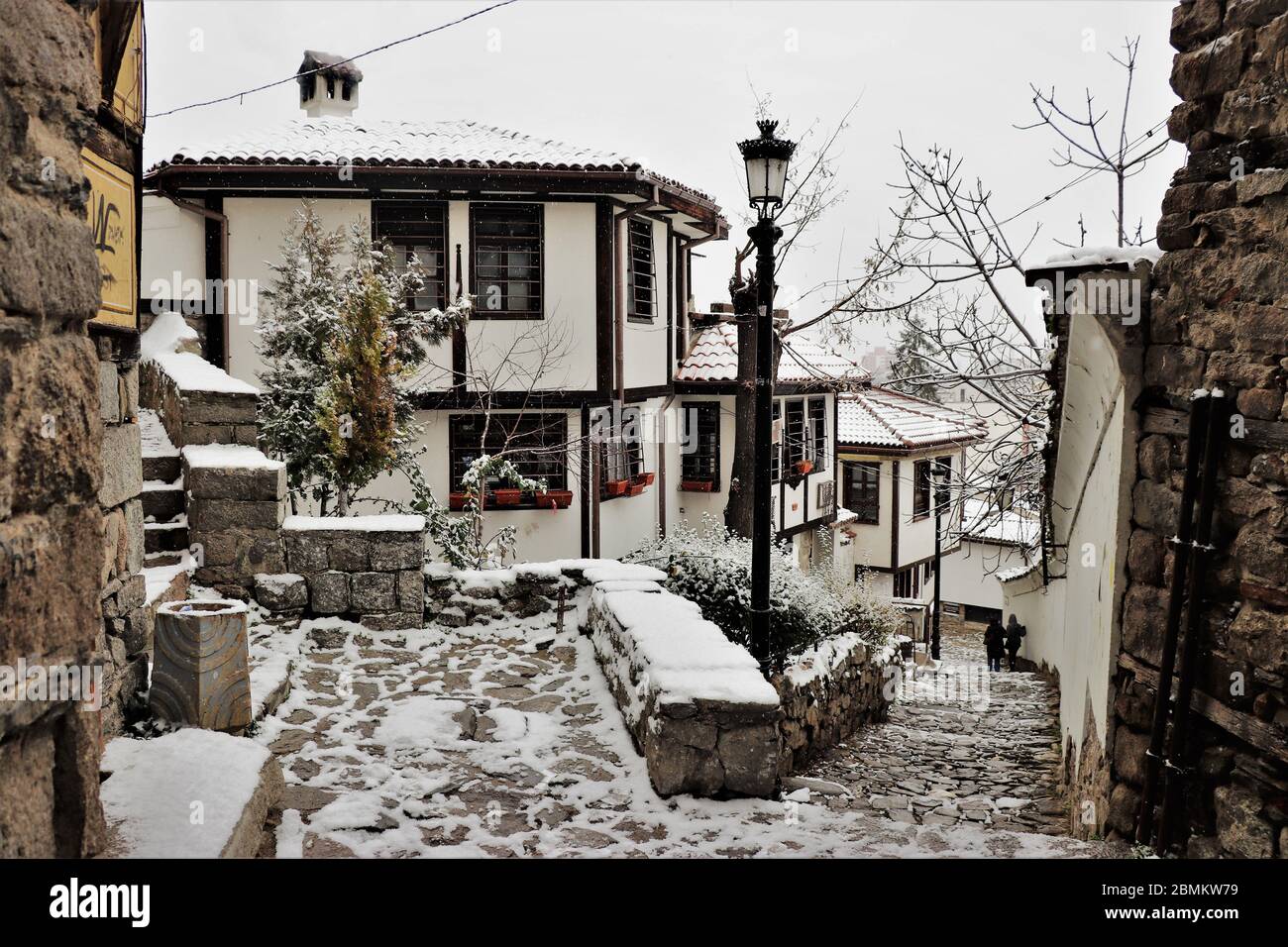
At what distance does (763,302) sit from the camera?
21.0 ft

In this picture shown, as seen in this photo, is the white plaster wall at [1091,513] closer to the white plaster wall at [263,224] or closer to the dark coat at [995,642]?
the dark coat at [995,642]

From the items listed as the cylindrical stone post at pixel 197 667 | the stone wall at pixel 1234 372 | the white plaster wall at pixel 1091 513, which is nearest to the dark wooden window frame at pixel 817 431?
the white plaster wall at pixel 1091 513

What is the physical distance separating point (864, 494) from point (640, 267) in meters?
12.8

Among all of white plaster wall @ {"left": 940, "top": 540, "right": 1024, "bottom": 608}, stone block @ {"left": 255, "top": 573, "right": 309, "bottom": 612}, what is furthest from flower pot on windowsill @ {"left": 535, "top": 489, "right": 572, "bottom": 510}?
white plaster wall @ {"left": 940, "top": 540, "right": 1024, "bottom": 608}

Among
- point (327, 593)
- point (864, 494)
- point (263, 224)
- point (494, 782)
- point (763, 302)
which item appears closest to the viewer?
point (494, 782)

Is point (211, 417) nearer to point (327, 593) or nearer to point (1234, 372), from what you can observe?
point (327, 593)

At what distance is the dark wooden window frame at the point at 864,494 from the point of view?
84.7ft

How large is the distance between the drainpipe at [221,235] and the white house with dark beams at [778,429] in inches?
275

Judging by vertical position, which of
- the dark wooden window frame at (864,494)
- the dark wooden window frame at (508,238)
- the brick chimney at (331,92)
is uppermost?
the brick chimney at (331,92)

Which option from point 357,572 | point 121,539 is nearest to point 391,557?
point 357,572

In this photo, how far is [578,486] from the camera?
14.2 metres

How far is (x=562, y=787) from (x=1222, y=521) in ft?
10.3

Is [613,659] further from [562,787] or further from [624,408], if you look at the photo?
[624,408]
